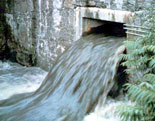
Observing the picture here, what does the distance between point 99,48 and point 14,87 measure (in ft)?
5.54

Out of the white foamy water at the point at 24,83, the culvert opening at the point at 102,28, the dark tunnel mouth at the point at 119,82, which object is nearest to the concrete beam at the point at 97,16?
the culvert opening at the point at 102,28

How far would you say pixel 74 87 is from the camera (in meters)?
3.82

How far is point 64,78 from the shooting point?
4102 mm

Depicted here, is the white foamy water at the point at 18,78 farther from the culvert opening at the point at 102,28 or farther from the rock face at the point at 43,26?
the culvert opening at the point at 102,28

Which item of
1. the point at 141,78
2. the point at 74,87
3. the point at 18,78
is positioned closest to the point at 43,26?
the point at 18,78

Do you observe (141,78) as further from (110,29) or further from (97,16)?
(110,29)

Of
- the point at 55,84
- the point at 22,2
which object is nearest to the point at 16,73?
the point at 22,2

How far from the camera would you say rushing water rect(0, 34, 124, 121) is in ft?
11.7

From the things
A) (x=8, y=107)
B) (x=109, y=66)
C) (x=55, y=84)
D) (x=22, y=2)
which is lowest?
(x=8, y=107)

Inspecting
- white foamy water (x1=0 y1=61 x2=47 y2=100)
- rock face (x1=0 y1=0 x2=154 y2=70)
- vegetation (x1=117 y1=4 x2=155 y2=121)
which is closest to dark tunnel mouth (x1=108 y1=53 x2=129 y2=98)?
vegetation (x1=117 y1=4 x2=155 y2=121)

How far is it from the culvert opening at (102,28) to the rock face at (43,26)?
9.2 inches

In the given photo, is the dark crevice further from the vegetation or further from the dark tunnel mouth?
the vegetation

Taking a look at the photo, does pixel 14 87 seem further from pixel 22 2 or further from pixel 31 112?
pixel 22 2

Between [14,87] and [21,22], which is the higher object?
[21,22]
